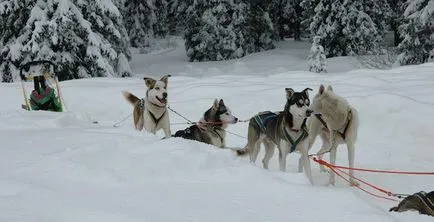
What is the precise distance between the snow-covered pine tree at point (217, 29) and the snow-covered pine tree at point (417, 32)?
7911 millimetres

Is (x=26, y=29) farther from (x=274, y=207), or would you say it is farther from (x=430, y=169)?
(x=274, y=207)

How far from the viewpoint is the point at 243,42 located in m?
23.2

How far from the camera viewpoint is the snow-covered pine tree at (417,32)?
50.0 ft

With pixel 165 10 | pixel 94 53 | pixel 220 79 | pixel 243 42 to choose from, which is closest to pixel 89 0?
pixel 94 53

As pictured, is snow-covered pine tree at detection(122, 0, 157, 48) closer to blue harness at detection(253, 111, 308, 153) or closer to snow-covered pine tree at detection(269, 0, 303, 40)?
snow-covered pine tree at detection(269, 0, 303, 40)

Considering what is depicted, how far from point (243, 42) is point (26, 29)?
37.2 ft

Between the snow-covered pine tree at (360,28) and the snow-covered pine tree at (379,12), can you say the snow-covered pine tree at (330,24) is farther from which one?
the snow-covered pine tree at (379,12)

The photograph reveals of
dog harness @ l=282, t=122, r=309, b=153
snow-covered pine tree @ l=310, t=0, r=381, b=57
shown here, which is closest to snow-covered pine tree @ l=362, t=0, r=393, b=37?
snow-covered pine tree @ l=310, t=0, r=381, b=57

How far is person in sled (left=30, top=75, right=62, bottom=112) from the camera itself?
353 inches

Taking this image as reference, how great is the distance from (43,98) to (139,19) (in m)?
19.2

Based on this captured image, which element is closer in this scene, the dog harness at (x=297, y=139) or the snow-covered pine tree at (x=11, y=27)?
the dog harness at (x=297, y=139)

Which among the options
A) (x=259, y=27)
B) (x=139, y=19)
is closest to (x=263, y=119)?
(x=259, y=27)

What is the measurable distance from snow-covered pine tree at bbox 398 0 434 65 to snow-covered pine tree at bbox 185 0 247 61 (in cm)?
791

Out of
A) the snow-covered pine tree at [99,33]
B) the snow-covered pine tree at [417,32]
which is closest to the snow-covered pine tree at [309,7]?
the snow-covered pine tree at [417,32]
